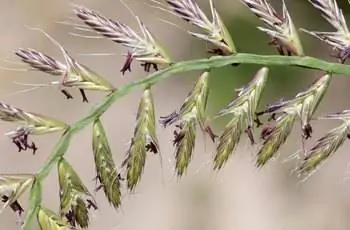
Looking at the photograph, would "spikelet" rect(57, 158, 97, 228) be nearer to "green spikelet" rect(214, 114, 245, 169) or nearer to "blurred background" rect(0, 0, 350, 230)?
"green spikelet" rect(214, 114, 245, 169)

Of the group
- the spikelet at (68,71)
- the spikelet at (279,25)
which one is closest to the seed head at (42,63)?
the spikelet at (68,71)

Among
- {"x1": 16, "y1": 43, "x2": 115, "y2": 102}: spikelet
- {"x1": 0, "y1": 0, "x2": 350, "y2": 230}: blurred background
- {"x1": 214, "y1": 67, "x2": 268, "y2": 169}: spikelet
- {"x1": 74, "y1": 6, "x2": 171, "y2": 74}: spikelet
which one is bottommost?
{"x1": 0, "y1": 0, "x2": 350, "y2": 230}: blurred background

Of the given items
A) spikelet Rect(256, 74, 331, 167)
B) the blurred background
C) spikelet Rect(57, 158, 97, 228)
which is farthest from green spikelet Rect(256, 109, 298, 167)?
the blurred background

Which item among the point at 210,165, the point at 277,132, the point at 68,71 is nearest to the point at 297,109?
the point at 277,132

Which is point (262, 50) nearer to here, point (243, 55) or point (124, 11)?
point (124, 11)

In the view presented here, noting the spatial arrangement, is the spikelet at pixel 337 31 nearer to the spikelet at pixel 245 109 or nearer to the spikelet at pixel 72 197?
the spikelet at pixel 245 109

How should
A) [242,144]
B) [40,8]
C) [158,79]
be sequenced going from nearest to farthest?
[158,79] < [242,144] < [40,8]

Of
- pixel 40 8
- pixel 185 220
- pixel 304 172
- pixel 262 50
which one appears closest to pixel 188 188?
pixel 185 220

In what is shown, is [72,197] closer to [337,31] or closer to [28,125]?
[28,125]
